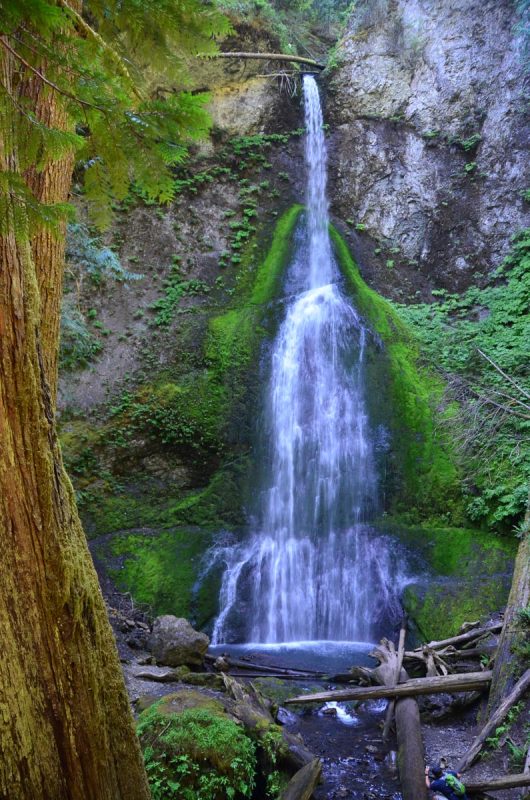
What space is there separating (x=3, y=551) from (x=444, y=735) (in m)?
5.31

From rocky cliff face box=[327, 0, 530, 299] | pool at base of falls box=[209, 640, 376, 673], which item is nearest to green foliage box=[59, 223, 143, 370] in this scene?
pool at base of falls box=[209, 640, 376, 673]

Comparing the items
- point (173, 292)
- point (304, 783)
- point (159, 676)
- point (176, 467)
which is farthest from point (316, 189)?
point (304, 783)

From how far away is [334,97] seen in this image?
16906 mm

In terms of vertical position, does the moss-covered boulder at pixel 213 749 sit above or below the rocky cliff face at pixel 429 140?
below

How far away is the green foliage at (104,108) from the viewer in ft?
6.75

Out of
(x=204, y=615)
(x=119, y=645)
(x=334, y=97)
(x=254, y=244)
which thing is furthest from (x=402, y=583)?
(x=334, y=97)

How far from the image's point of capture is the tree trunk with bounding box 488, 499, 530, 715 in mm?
5254

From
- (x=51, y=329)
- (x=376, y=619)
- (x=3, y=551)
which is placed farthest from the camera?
(x=376, y=619)

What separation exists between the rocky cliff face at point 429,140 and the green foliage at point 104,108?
12.7 meters

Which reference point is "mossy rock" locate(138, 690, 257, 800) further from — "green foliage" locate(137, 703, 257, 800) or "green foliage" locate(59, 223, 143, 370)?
"green foliage" locate(59, 223, 143, 370)

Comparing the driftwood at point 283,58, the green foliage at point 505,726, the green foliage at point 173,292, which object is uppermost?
the driftwood at point 283,58

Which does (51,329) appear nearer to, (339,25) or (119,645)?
(119,645)

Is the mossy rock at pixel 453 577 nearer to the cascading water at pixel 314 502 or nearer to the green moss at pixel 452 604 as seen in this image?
the green moss at pixel 452 604

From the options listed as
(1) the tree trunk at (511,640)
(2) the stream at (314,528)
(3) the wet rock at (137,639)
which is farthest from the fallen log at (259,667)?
(1) the tree trunk at (511,640)
